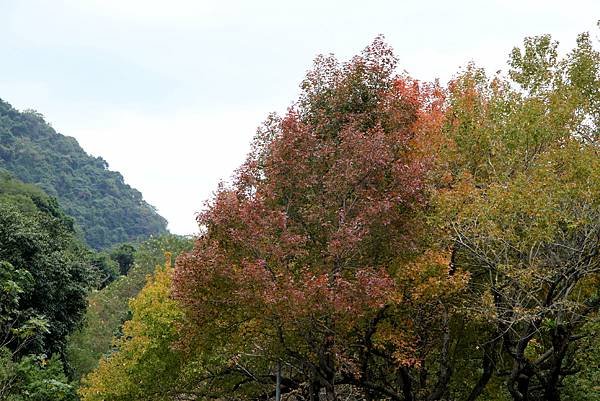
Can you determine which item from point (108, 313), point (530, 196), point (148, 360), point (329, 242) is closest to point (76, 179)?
point (108, 313)

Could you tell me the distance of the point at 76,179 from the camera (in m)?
116

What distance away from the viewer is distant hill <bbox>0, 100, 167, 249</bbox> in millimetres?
107375

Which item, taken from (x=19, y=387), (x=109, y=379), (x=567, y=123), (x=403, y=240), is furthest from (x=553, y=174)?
(x=109, y=379)

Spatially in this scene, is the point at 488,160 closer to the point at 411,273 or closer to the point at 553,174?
the point at 553,174

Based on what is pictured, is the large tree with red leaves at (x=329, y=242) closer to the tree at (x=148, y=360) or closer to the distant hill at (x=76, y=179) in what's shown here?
the tree at (x=148, y=360)

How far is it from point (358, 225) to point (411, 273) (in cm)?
118

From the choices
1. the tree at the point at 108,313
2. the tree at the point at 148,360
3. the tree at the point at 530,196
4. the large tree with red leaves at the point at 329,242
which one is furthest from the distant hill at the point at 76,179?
the tree at the point at 530,196

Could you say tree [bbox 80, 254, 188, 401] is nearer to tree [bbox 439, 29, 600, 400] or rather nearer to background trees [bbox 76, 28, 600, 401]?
background trees [bbox 76, 28, 600, 401]

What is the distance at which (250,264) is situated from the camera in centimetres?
973

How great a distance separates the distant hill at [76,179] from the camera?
107 m

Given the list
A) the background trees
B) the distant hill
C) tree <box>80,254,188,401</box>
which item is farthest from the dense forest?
the distant hill

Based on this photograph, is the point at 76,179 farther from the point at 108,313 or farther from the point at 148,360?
the point at 148,360

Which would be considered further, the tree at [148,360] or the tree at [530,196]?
the tree at [148,360]

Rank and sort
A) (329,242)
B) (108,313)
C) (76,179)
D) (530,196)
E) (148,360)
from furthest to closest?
1. (76,179)
2. (108,313)
3. (148,360)
4. (329,242)
5. (530,196)
